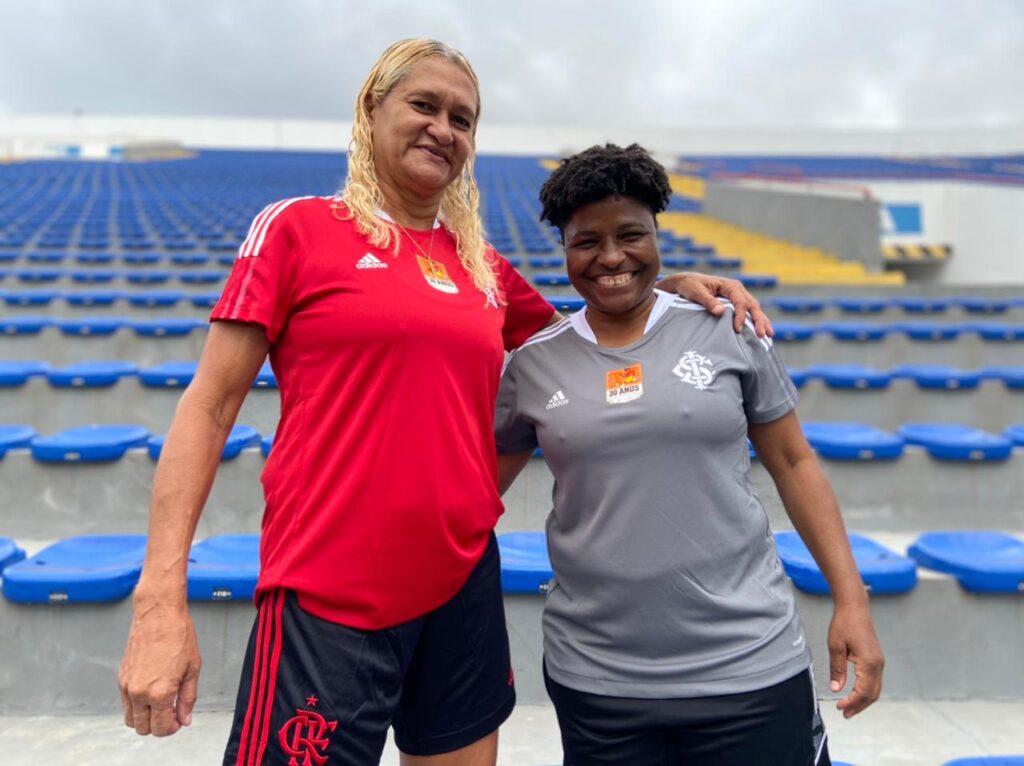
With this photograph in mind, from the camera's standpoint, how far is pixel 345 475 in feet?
3.28

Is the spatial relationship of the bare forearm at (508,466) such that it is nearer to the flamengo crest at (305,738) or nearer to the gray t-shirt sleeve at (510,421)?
the gray t-shirt sleeve at (510,421)

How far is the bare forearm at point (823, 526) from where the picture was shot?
1.17 metres

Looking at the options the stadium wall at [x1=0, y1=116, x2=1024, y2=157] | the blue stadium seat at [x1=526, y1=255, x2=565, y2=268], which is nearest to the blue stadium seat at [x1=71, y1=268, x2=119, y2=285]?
the blue stadium seat at [x1=526, y1=255, x2=565, y2=268]

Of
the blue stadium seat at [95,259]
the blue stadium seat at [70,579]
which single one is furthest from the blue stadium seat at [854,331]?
the blue stadium seat at [95,259]

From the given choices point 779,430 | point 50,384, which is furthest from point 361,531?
point 50,384

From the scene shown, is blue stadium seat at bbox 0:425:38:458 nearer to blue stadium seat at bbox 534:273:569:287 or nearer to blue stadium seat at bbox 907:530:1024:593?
blue stadium seat at bbox 534:273:569:287

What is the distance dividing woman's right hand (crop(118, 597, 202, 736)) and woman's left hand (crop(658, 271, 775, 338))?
827mm

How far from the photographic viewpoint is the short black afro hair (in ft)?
3.62

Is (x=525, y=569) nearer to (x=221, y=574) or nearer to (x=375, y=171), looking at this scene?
(x=221, y=574)

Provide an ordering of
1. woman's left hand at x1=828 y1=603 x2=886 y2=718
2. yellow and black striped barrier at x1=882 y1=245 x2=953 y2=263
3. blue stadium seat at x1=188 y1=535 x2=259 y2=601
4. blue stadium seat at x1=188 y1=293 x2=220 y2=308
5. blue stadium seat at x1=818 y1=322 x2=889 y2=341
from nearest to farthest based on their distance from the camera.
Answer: woman's left hand at x1=828 y1=603 x2=886 y2=718, blue stadium seat at x1=188 y1=535 x2=259 y2=601, blue stadium seat at x1=818 y1=322 x2=889 y2=341, blue stadium seat at x1=188 y1=293 x2=220 y2=308, yellow and black striped barrier at x1=882 y1=245 x2=953 y2=263

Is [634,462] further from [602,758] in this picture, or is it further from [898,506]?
[898,506]

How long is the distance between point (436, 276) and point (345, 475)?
305 mm

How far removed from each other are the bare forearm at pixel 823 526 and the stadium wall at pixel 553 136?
2548 cm

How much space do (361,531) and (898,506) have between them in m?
2.52
